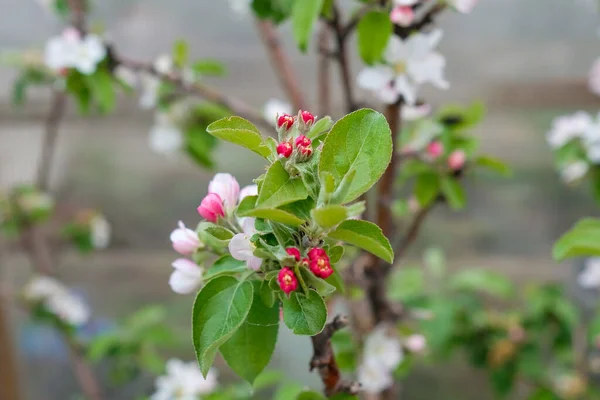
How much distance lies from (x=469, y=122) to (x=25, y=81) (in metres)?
0.63

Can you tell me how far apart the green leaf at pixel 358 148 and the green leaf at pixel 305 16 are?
0.17 metres

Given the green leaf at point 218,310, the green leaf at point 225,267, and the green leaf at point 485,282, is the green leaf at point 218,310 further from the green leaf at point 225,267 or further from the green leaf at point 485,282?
the green leaf at point 485,282

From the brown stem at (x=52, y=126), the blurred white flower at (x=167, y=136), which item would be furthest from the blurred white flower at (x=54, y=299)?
the blurred white flower at (x=167, y=136)

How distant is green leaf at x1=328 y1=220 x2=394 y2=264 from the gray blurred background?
0.83m

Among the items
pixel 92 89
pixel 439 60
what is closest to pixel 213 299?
pixel 439 60

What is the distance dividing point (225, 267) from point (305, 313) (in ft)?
0.18

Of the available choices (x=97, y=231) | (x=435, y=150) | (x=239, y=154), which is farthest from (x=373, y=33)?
(x=239, y=154)

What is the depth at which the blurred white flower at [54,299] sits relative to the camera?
98 cm

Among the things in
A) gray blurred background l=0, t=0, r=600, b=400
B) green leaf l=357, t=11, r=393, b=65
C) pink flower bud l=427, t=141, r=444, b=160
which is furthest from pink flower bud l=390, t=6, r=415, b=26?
gray blurred background l=0, t=0, r=600, b=400

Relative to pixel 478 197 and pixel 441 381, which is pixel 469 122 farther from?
pixel 441 381

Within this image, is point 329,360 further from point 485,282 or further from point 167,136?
point 485,282

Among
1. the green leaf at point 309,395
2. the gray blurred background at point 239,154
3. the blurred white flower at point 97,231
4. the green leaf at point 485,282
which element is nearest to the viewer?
the green leaf at point 309,395

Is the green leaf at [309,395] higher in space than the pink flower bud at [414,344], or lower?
lower

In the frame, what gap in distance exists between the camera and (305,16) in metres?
0.42
